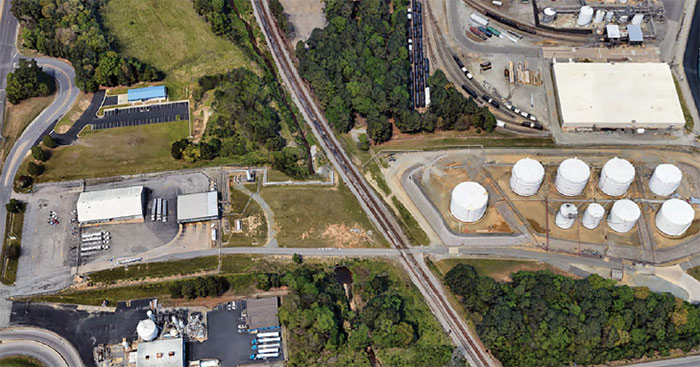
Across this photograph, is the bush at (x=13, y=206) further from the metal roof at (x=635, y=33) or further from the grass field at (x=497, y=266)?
the metal roof at (x=635, y=33)

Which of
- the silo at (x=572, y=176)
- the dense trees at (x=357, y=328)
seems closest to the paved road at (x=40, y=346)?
the dense trees at (x=357, y=328)

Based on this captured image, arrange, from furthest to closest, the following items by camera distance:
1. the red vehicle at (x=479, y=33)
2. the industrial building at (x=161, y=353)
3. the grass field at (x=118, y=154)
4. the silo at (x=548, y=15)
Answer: the red vehicle at (x=479, y=33)
the silo at (x=548, y=15)
the grass field at (x=118, y=154)
the industrial building at (x=161, y=353)

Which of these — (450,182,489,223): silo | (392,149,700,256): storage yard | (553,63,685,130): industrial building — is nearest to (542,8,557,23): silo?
(553,63,685,130): industrial building

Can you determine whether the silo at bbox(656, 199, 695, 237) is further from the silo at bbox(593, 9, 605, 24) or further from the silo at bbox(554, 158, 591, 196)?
the silo at bbox(593, 9, 605, 24)

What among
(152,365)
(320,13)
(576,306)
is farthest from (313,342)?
(320,13)

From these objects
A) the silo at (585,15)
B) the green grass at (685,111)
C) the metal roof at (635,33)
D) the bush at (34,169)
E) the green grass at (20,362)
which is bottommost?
the green grass at (20,362)

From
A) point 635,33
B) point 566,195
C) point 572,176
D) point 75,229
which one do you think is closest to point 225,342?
point 75,229
